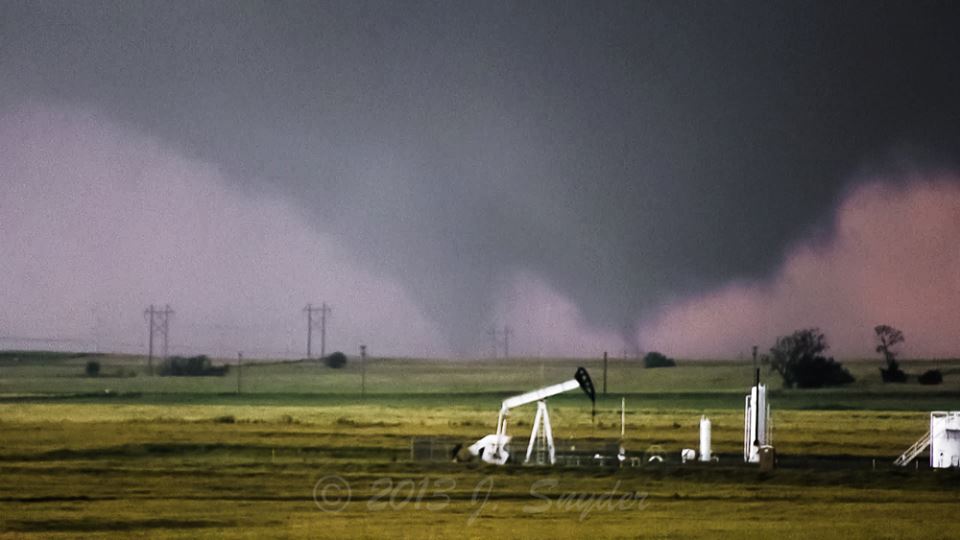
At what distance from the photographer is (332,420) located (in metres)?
95.6

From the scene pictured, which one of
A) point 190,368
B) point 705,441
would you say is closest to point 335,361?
point 190,368

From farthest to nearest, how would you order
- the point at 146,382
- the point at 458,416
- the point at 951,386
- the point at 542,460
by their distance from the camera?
the point at 146,382
the point at 951,386
the point at 458,416
the point at 542,460

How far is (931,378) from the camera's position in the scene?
146125mm

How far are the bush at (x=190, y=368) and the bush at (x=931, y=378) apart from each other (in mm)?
74502

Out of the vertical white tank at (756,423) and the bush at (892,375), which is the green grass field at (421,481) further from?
the bush at (892,375)

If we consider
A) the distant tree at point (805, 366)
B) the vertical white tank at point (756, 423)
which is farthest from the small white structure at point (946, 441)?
the distant tree at point (805, 366)

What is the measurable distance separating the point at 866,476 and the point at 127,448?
29442 millimetres

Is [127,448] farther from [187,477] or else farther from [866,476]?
[866,476]

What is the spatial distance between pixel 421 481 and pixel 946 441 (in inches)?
723

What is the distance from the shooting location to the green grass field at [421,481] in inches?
1348

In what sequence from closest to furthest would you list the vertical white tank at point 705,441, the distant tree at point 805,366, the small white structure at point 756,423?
the small white structure at point 756,423, the vertical white tank at point 705,441, the distant tree at point 805,366

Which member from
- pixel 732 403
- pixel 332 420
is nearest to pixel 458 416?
pixel 332 420

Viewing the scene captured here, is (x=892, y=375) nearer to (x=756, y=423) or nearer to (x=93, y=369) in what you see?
(x=93, y=369)

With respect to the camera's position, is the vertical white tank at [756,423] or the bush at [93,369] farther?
the bush at [93,369]
